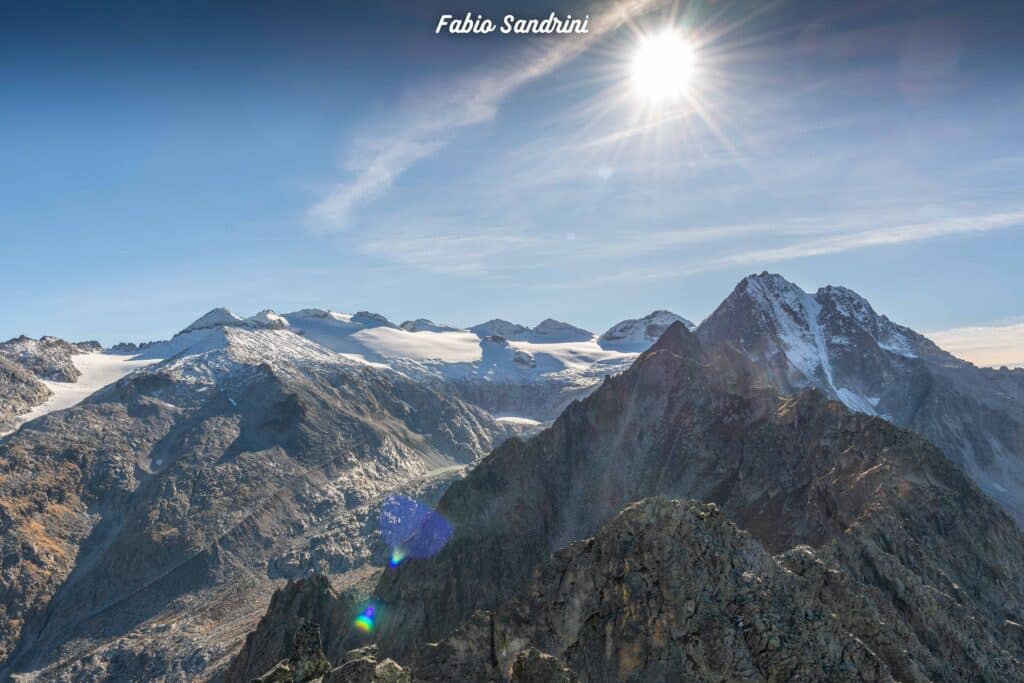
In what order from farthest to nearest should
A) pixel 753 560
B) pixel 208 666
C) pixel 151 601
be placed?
pixel 151 601 < pixel 208 666 < pixel 753 560

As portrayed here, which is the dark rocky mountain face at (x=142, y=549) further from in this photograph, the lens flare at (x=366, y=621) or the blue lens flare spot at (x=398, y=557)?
the lens flare at (x=366, y=621)

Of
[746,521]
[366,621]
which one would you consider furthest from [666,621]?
[366,621]

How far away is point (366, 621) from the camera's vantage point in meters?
82.4

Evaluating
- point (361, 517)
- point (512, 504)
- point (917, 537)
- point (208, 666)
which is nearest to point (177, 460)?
point (361, 517)

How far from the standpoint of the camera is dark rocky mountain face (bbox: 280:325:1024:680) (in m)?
39.2

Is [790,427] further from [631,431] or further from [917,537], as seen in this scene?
[917,537]

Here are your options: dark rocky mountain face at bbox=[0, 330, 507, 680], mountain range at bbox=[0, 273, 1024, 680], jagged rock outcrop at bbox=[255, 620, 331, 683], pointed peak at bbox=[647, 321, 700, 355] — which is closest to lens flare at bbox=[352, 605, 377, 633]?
mountain range at bbox=[0, 273, 1024, 680]

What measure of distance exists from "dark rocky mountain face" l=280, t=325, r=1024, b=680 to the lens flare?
1.04 m

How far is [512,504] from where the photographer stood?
103m

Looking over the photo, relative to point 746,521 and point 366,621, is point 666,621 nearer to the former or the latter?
point 746,521

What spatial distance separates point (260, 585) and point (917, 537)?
128991 millimetres

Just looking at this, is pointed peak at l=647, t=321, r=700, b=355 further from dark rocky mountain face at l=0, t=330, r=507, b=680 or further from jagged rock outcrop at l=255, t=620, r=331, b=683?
jagged rock outcrop at l=255, t=620, r=331, b=683

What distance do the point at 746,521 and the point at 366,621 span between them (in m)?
40.7

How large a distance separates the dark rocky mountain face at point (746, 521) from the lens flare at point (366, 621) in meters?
1.04
